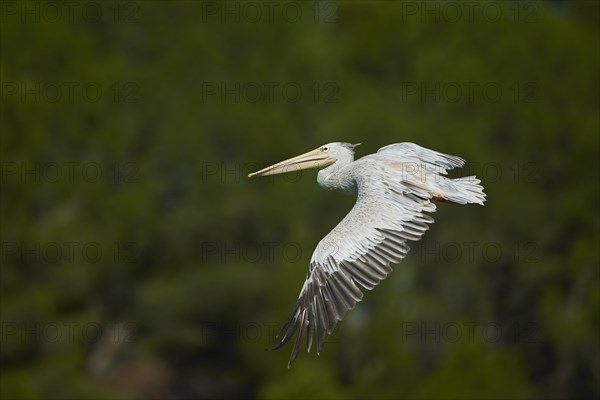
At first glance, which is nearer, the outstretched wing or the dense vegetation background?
the outstretched wing

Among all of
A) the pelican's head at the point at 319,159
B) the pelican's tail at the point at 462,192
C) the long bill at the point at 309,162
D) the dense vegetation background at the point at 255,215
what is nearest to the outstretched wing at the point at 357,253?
the pelican's tail at the point at 462,192

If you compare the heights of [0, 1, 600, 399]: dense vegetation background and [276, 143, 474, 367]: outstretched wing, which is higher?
[276, 143, 474, 367]: outstretched wing

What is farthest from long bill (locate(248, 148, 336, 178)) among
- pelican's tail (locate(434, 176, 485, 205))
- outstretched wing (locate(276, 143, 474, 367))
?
outstretched wing (locate(276, 143, 474, 367))

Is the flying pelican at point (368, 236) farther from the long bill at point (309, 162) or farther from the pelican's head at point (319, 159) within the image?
the long bill at point (309, 162)

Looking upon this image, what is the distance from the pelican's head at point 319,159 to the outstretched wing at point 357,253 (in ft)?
6.04

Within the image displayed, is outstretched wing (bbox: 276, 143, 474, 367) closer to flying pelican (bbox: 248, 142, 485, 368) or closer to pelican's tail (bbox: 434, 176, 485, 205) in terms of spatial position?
flying pelican (bbox: 248, 142, 485, 368)

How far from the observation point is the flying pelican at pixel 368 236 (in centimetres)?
1125

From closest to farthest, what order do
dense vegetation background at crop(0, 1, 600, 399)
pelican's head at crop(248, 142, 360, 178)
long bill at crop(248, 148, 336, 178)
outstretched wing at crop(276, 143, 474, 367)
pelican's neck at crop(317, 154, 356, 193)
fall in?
outstretched wing at crop(276, 143, 474, 367)
pelican's neck at crop(317, 154, 356, 193)
pelican's head at crop(248, 142, 360, 178)
long bill at crop(248, 148, 336, 178)
dense vegetation background at crop(0, 1, 600, 399)

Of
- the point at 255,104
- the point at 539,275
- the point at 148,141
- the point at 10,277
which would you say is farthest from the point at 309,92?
the point at 10,277

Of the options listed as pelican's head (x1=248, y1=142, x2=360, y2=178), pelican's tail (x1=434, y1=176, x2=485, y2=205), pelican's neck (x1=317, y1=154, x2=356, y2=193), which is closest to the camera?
pelican's tail (x1=434, y1=176, x2=485, y2=205)

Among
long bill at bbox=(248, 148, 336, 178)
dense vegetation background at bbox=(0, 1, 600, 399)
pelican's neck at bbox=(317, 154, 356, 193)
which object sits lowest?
dense vegetation background at bbox=(0, 1, 600, 399)

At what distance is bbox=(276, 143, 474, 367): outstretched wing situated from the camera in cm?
1123

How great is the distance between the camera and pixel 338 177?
519 inches

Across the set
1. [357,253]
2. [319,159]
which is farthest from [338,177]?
[357,253]
